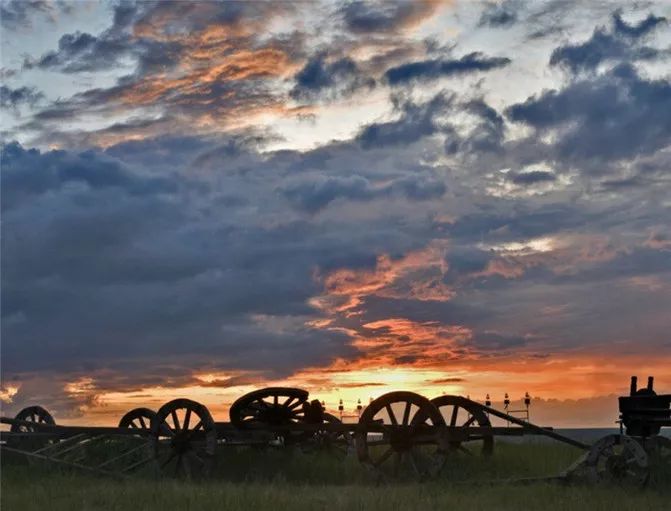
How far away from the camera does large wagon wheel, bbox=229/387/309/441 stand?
2366 cm

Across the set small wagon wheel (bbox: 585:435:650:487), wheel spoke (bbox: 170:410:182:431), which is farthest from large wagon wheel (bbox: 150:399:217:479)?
small wagon wheel (bbox: 585:435:650:487)

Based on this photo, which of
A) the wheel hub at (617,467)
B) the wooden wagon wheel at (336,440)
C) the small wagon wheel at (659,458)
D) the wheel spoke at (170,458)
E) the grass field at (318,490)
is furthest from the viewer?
the wooden wagon wheel at (336,440)

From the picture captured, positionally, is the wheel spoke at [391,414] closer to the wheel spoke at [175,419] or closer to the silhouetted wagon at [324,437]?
the silhouetted wagon at [324,437]

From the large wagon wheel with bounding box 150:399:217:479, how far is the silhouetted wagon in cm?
3

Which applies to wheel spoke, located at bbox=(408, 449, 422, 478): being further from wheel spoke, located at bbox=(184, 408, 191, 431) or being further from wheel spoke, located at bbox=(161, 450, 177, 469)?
wheel spoke, located at bbox=(161, 450, 177, 469)

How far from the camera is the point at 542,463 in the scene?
2441cm

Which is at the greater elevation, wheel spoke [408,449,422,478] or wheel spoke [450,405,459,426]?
wheel spoke [450,405,459,426]

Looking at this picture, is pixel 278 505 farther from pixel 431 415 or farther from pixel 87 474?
pixel 87 474

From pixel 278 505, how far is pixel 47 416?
18.3 metres

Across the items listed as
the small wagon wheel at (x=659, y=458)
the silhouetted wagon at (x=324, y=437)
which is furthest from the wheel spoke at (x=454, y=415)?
the small wagon wheel at (x=659, y=458)

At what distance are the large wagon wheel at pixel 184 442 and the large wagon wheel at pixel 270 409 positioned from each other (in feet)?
2.66

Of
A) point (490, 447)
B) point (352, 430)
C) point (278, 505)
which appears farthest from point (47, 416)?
point (278, 505)

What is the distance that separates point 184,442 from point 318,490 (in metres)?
5.46

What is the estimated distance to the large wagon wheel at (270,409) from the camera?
2366cm
